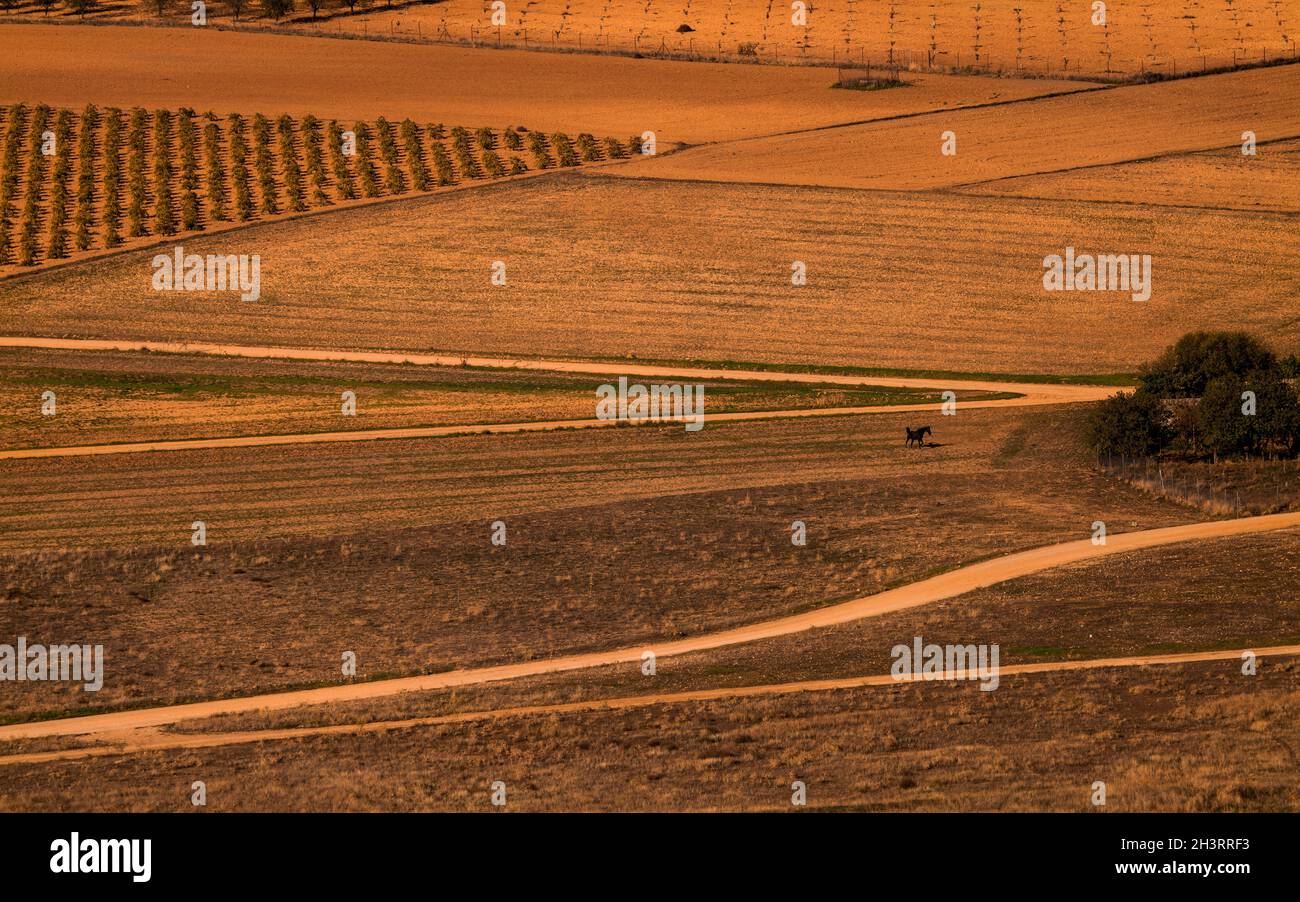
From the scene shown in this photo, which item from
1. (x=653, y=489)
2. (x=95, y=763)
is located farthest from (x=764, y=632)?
(x=95, y=763)

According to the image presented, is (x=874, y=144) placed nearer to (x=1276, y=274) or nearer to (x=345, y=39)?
(x=1276, y=274)

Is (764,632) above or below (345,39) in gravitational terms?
below

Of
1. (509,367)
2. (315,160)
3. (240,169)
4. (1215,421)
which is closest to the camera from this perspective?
(1215,421)

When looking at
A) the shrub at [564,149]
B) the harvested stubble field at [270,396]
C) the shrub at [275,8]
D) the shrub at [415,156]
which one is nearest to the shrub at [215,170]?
the shrub at [415,156]

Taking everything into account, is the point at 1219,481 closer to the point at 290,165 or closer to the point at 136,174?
the point at 290,165

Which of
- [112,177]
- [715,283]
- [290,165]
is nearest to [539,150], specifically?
[290,165]

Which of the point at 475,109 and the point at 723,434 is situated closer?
the point at 723,434
